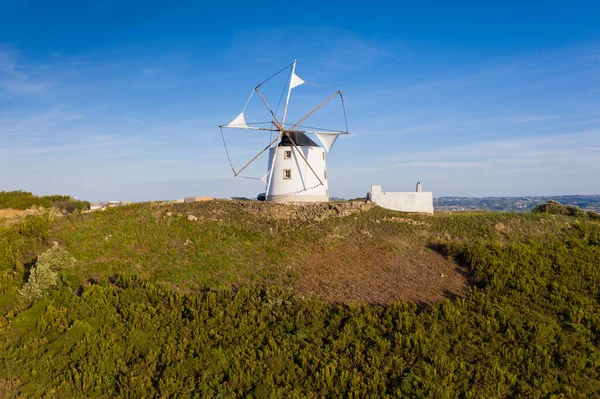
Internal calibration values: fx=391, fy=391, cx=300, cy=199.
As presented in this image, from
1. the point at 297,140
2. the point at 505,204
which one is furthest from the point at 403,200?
the point at 505,204

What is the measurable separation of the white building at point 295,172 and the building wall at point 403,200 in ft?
17.3

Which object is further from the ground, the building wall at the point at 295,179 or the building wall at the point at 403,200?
the building wall at the point at 295,179

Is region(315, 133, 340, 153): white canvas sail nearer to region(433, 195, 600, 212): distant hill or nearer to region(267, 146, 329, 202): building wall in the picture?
region(267, 146, 329, 202): building wall

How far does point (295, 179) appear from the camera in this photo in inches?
1422

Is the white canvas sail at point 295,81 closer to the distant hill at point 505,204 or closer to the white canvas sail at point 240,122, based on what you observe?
the white canvas sail at point 240,122

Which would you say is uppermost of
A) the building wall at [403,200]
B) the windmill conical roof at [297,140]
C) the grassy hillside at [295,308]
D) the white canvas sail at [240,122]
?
the white canvas sail at [240,122]

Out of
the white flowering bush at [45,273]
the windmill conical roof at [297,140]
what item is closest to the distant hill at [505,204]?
the windmill conical roof at [297,140]

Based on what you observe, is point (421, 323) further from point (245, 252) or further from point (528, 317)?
point (245, 252)

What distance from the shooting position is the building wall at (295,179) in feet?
119

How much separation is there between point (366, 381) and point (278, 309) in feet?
18.6

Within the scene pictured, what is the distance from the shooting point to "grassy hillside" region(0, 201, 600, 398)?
14.6 meters

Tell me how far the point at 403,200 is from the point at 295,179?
10315 millimetres

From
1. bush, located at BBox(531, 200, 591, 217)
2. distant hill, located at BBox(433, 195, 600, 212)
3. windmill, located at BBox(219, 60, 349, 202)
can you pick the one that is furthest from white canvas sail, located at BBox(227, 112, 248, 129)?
distant hill, located at BBox(433, 195, 600, 212)

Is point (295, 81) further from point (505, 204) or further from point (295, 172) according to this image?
point (505, 204)
